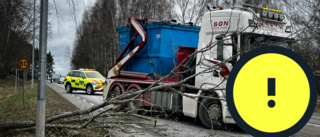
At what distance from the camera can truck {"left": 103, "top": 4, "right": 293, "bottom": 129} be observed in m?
8.23

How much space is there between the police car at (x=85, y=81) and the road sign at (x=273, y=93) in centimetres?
2370

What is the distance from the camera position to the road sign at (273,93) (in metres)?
1.64

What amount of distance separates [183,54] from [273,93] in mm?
8583

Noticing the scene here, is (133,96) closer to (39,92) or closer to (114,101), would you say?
(114,101)

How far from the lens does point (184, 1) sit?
100 feet

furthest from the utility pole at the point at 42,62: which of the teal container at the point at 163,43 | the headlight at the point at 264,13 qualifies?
the teal container at the point at 163,43

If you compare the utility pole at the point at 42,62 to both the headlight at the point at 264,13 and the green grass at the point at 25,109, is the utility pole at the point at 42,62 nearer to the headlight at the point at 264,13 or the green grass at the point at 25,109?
the green grass at the point at 25,109

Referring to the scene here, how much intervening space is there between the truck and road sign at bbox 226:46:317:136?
548 cm

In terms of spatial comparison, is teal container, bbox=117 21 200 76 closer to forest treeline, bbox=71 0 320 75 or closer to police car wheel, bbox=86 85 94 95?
forest treeline, bbox=71 0 320 75

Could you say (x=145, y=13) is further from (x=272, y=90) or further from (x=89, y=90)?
(x=272, y=90)

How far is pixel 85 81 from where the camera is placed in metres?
25.6

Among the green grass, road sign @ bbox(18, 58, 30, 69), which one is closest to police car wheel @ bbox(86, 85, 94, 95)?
road sign @ bbox(18, 58, 30, 69)

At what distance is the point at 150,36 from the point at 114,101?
204 inches

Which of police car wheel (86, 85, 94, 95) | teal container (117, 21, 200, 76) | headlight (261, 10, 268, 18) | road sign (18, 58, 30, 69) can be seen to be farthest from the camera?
police car wheel (86, 85, 94, 95)
